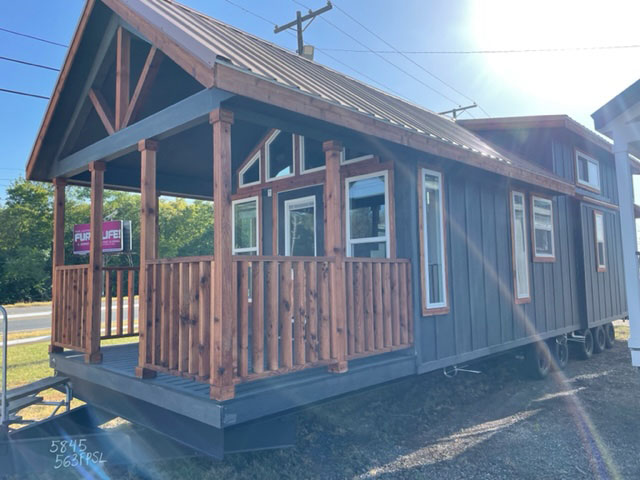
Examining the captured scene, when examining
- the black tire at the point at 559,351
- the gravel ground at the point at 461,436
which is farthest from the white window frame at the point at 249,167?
the black tire at the point at 559,351

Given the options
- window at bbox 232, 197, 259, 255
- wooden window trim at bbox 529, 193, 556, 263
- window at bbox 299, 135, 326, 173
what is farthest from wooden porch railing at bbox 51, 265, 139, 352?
wooden window trim at bbox 529, 193, 556, 263

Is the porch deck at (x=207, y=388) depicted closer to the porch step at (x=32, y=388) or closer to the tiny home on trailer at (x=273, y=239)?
the tiny home on trailer at (x=273, y=239)

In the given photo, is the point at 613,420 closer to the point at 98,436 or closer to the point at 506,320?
the point at 506,320

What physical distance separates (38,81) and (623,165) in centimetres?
1770

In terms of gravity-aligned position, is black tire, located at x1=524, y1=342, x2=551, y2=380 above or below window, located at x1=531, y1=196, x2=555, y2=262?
below

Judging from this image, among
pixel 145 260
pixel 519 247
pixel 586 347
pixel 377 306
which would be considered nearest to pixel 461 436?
pixel 377 306

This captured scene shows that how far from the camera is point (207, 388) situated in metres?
3.56

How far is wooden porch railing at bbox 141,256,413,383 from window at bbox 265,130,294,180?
2974 millimetres

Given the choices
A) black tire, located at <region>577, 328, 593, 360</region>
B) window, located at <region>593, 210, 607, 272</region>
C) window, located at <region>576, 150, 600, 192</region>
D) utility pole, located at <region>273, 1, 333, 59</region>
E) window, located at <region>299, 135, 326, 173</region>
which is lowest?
black tire, located at <region>577, 328, 593, 360</region>

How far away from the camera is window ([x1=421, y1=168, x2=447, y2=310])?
17.4ft

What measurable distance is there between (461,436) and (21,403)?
430 cm

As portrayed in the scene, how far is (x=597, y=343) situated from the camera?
9711 mm

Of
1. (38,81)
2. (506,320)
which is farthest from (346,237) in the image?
(38,81)

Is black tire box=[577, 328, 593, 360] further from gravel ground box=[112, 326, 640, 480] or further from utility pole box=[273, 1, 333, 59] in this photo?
utility pole box=[273, 1, 333, 59]
